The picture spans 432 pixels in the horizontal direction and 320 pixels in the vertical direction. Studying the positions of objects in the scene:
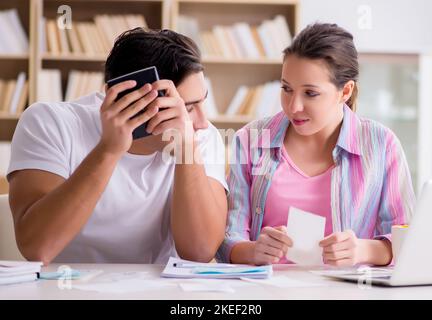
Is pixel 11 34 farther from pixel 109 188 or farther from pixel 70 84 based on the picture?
pixel 109 188

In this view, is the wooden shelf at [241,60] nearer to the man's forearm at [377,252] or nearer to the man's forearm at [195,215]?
the man's forearm at [195,215]

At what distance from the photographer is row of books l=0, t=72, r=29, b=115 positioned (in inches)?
153

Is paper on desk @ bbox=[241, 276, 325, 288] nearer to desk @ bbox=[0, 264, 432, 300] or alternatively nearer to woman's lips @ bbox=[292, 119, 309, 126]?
desk @ bbox=[0, 264, 432, 300]

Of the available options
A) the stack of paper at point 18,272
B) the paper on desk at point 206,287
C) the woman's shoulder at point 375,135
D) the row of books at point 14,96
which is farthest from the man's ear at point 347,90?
the row of books at point 14,96

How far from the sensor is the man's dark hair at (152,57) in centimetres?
160

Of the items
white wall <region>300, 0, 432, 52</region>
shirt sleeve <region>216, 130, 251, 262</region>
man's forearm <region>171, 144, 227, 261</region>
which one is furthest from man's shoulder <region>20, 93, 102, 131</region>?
white wall <region>300, 0, 432, 52</region>

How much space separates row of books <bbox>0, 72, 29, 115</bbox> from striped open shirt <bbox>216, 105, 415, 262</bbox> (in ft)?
7.87

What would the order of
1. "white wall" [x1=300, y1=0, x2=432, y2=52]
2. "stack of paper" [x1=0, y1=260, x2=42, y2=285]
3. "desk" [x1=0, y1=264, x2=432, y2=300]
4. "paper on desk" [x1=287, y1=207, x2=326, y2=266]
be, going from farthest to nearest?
1. "white wall" [x1=300, y1=0, x2=432, y2=52]
2. "paper on desk" [x1=287, y1=207, x2=326, y2=266]
3. "stack of paper" [x1=0, y1=260, x2=42, y2=285]
4. "desk" [x1=0, y1=264, x2=432, y2=300]

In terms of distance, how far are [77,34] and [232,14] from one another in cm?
96

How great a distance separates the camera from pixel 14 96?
12.7ft

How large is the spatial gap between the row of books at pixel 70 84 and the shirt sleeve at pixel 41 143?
2.32 meters
